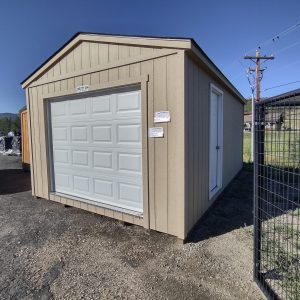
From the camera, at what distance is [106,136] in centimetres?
403

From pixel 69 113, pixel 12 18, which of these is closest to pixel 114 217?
pixel 69 113

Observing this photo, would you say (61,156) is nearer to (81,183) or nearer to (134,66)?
(81,183)

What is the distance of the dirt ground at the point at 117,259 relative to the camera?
2.22m

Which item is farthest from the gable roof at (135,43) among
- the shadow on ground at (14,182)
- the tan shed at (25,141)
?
the tan shed at (25,141)

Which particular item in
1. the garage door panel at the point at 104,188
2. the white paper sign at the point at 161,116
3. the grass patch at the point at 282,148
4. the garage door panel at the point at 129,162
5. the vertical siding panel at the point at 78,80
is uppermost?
the vertical siding panel at the point at 78,80

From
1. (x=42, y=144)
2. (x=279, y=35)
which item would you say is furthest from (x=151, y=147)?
(x=279, y=35)

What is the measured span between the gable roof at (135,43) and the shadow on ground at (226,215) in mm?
2637

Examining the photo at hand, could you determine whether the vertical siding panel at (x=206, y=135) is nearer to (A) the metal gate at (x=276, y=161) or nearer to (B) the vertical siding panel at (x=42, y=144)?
(A) the metal gate at (x=276, y=161)

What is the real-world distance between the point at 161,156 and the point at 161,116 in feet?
1.90

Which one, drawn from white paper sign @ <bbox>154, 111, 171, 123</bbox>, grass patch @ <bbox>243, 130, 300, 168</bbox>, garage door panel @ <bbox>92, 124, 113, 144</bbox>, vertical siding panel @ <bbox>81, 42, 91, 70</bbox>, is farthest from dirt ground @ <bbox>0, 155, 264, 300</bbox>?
vertical siding panel @ <bbox>81, 42, 91, 70</bbox>

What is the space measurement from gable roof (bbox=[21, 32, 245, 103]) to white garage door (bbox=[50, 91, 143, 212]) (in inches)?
30.2

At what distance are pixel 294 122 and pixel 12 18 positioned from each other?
23.8 ft

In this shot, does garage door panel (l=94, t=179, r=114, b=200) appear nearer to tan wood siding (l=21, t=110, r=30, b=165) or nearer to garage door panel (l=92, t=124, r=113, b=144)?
garage door panel (l=92, t=124, r=113, b=144)

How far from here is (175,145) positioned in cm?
313
